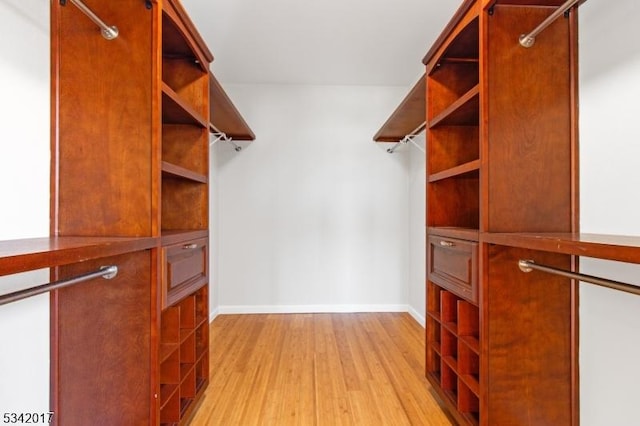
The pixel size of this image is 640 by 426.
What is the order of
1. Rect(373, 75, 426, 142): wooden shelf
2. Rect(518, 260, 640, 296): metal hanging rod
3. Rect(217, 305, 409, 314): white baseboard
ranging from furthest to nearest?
Rect(217, 305, 409, 314): white baseboard, Rect(373, 75, 426, 142): wooden shelf, Rect(518, 260, 640, 296): metal hanging rod

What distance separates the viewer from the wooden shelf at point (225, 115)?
215cm

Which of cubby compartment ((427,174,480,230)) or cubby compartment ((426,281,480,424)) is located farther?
cubby compartment ((427,174,480,230))

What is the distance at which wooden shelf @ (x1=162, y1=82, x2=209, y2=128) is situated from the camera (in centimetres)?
142

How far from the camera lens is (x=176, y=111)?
1.63m

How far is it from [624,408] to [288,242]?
2.86m

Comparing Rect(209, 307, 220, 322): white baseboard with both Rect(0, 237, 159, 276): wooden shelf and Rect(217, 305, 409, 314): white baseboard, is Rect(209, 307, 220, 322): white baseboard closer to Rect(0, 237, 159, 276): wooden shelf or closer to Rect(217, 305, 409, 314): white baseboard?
Rect(217, 305, 409, 314): white baseboard

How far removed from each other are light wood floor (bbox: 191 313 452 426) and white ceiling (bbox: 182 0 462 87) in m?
2.45

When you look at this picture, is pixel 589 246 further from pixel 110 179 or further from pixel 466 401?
pixel 110 179

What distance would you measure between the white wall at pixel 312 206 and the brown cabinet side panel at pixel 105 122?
229cm

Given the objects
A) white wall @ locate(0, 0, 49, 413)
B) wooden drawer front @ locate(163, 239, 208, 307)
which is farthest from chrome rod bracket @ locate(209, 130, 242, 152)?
white wall @ locate(0, 0, 49, 413)

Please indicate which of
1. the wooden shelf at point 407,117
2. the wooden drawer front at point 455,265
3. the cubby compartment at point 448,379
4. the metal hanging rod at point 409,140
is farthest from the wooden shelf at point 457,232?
the metal hanging rod at point 409,140

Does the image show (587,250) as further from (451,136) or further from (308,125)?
Answer: (308,125)

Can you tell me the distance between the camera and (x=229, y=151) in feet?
11.8

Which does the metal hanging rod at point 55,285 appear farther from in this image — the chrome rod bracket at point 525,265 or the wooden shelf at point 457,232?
the chrome rod bracket at point 525,265
